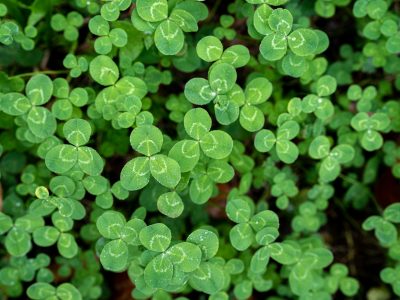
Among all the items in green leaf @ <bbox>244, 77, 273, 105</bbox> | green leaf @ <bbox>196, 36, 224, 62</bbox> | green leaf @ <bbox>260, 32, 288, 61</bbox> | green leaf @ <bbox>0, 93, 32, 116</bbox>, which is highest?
green leaf @ <bbox>260, 32, 288, 61</bbox>

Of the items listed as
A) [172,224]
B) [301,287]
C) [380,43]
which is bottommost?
[172,224]

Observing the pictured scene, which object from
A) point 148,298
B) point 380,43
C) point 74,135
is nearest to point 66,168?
point 74,135

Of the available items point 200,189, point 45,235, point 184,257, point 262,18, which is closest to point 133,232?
point 184,257

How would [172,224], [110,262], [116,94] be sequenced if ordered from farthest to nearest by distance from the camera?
[172,224]
[116,94]
[110,262]

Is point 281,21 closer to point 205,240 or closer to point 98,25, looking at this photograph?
point 98,25

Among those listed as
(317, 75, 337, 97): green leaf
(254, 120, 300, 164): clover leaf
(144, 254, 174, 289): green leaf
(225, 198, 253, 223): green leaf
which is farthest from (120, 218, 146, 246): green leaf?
(317, 75, 337, 97): green leaf

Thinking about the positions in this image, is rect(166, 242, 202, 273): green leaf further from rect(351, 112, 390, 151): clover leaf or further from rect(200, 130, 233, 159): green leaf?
rect(351, 112, 390, 151): clover leaf

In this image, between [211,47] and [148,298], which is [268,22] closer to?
[211,47]
